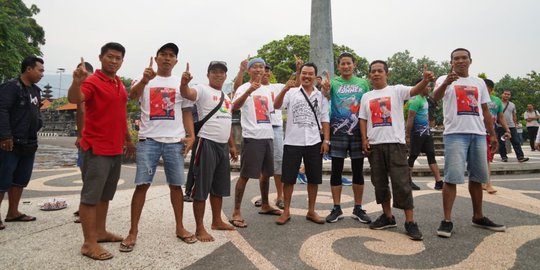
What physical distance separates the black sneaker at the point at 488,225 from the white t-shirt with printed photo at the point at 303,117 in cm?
205

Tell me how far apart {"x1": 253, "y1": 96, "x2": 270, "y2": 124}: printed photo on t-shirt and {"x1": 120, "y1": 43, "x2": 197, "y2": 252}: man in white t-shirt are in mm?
1102

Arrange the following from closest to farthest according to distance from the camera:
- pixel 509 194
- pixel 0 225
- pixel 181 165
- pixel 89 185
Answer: pixel 89 185, pixel 181 165, pixel 0 225, pixel 509 194

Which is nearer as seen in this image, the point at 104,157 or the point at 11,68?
the point at 104,157

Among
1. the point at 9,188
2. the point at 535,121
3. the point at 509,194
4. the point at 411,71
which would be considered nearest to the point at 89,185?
the point at 9,188

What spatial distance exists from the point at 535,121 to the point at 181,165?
13905 millimetres

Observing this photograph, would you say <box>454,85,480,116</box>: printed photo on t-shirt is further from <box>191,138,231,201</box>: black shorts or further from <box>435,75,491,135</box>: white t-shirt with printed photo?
<box>191,138,231,201</box>: black shorts

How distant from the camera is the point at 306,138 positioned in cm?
414

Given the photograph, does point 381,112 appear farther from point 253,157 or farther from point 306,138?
point 253,157

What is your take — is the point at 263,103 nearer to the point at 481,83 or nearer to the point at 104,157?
the point at 104,157

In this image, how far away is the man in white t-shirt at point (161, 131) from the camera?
327cm

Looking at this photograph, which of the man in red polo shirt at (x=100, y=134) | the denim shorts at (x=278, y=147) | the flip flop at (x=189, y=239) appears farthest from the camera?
the denim shorts at (x=278, y=147)

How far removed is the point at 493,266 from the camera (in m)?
2.70

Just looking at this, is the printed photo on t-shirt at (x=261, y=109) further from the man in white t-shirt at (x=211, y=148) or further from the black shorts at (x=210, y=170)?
the black shorts at (x=210, y=170)

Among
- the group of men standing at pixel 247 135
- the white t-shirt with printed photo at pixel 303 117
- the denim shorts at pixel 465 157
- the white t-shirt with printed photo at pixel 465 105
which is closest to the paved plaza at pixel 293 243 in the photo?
the group of men standing at pixel 247 135
